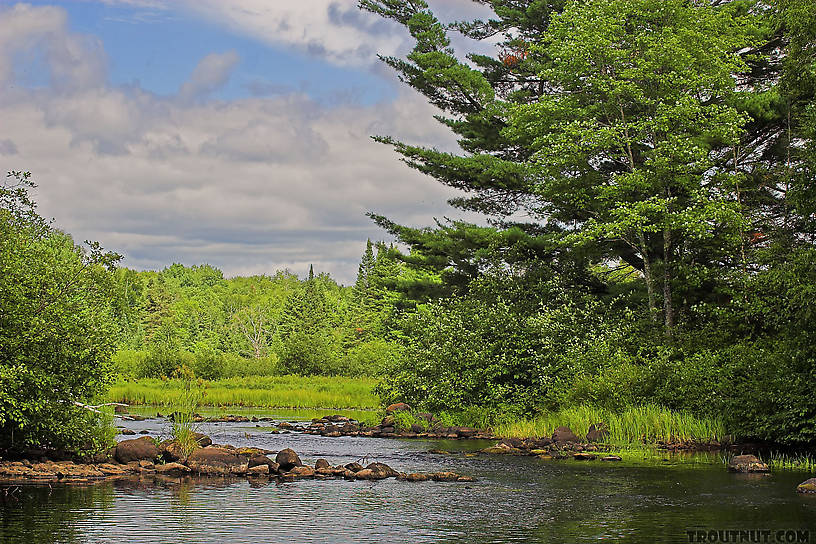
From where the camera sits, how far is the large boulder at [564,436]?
27.4 m

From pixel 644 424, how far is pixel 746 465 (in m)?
6.72

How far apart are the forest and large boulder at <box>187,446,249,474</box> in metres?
2.89

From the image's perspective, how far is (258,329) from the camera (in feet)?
347

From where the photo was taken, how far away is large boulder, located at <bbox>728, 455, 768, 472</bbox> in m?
21.0

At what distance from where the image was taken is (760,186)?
34094 mm

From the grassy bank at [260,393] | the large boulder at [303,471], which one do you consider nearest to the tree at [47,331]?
the large boulder at [303,471]

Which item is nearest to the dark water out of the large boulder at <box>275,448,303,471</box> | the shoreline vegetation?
the large boulder at <box>275,448,303,471</box>

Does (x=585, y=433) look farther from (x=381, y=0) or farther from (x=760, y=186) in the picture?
(x=381, y=0)

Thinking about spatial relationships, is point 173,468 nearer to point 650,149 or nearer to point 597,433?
point 597,433

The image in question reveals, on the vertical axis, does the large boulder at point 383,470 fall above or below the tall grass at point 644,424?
below

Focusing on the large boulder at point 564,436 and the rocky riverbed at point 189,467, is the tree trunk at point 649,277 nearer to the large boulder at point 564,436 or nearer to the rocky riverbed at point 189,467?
the large boulder at point 564,436

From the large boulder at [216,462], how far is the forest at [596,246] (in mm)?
2892

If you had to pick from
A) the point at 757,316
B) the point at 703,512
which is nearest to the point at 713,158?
the point at 757,316

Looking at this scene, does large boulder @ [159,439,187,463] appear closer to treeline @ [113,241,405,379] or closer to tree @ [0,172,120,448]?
tree @ [0,172,120,448]
